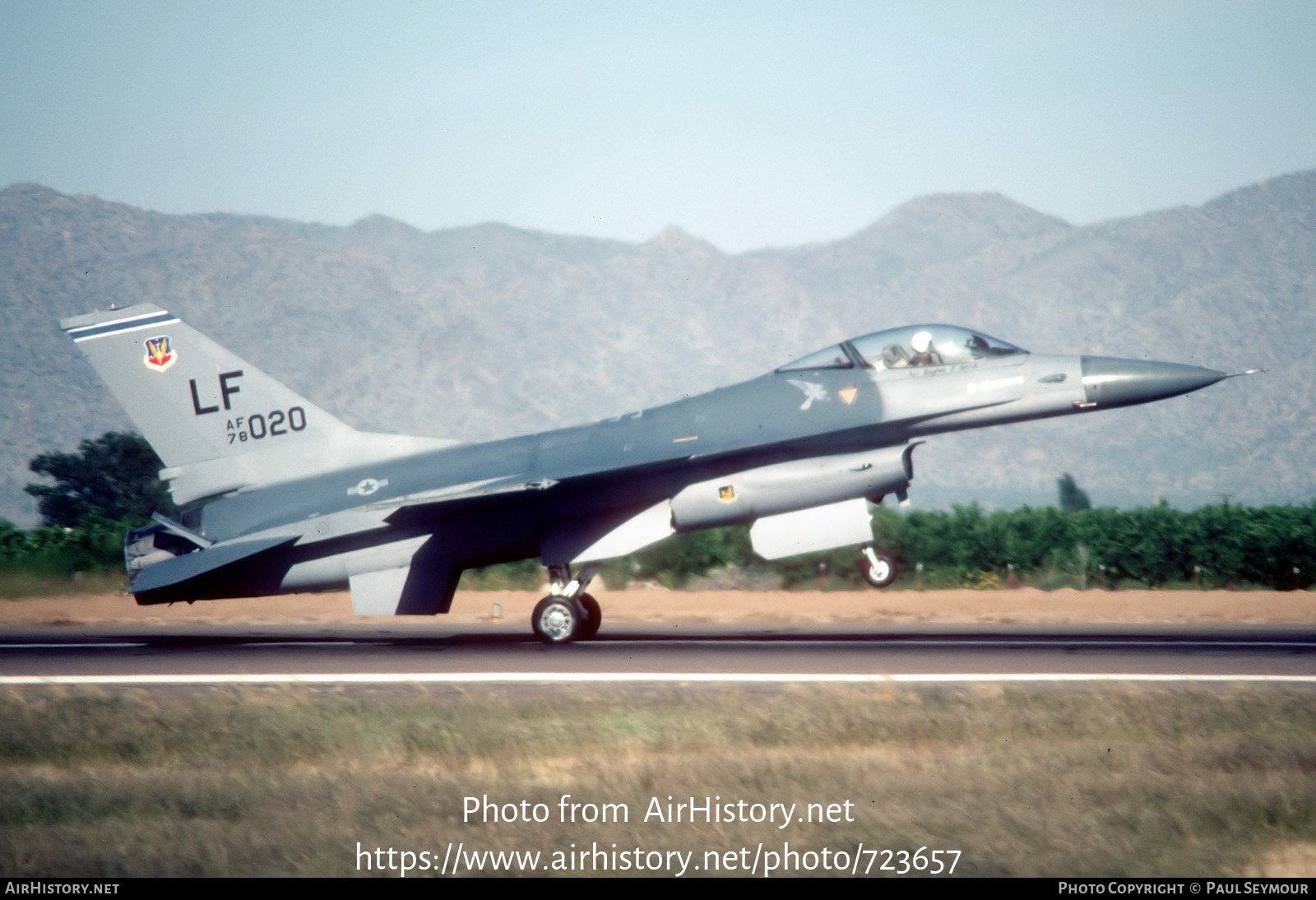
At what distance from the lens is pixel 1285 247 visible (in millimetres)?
173625

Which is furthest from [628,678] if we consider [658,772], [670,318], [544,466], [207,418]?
[670,318]

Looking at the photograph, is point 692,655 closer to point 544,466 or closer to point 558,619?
point 558,619

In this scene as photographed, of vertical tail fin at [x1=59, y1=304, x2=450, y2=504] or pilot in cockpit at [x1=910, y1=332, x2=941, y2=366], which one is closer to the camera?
pilot in cockpit at [x1=910, y1=332, x2=941, y2=366]

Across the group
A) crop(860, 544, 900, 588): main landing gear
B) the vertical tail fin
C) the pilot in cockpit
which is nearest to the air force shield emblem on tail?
the vertical tail fin

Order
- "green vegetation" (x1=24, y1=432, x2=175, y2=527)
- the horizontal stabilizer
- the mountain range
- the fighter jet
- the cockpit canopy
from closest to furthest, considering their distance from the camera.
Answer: the fighter jet → the cockpit canopy → the horizontal stabilizer → "green vegetation" (x1=24, y1=432, x2=175, y2=527) → the mountain range

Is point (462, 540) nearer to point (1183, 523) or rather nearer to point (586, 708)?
point (586, 708)

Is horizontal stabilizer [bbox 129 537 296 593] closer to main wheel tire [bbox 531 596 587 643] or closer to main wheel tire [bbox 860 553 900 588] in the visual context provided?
main wheel tire [bbox 531 596 587 643]

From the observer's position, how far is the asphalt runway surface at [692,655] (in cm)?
1370

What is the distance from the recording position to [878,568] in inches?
596

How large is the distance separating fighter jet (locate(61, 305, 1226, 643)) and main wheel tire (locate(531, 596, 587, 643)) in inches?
1.0

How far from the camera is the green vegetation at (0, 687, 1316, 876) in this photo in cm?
707

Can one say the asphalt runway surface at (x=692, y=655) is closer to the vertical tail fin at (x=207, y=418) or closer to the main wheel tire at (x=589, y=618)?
the main wheel tire at (x=589, y=618)
